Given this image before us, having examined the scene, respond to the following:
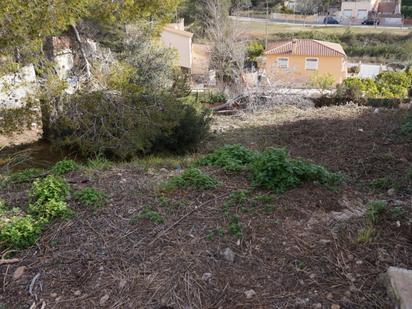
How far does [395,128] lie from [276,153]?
4.27 metres

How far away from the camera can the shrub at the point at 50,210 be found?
10.0 feet

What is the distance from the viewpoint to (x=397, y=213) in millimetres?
2961

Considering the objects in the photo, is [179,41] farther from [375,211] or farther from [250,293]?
[250,293]

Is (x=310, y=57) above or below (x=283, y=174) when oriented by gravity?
above

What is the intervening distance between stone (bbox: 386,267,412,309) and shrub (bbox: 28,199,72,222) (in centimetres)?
217

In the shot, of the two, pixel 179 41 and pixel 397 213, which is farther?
pixel 179 41

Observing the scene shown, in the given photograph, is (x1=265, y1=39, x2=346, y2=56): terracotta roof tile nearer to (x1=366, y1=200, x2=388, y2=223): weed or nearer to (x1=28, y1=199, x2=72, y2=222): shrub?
(x1=366, y1=200, x2=388, y2=223): weed

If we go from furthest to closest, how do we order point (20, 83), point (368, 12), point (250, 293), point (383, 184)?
point (368, 12) < point (20, 83) < point (383, 184) < point (250, 293)

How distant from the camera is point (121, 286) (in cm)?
247

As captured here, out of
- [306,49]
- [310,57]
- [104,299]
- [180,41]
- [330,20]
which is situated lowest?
[104,299]

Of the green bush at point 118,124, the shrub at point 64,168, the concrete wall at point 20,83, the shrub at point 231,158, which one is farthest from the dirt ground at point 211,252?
the concrete wall at point 20,83

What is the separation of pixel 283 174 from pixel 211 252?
1022 mm

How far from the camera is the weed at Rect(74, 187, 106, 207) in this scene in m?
3.26

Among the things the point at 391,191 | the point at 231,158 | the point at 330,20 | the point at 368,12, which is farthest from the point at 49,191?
the point at 368,12
